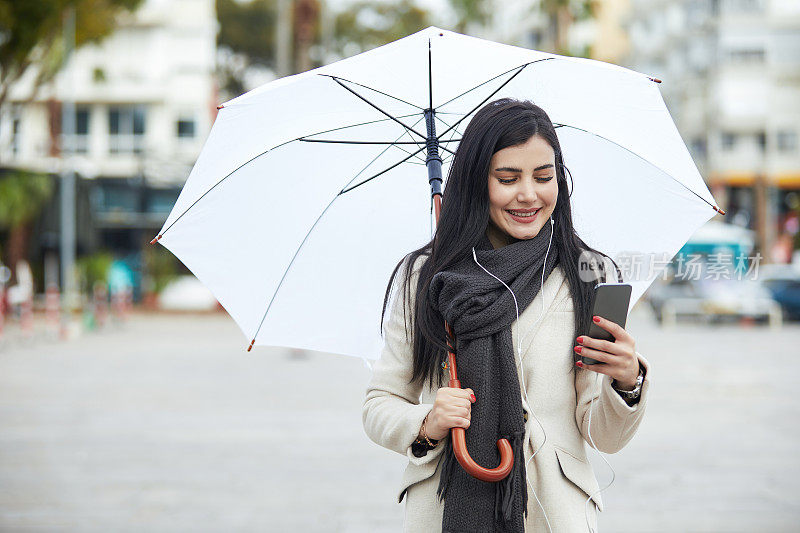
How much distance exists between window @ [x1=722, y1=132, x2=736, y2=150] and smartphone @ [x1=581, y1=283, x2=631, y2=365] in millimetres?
43605

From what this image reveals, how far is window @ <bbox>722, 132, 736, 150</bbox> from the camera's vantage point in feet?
140

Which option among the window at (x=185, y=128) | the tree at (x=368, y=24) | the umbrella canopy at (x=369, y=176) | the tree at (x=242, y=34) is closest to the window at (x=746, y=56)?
the tree at (x=368, y=24)

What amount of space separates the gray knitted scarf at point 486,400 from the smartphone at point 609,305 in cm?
19

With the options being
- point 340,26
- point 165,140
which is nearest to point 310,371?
point 165,140

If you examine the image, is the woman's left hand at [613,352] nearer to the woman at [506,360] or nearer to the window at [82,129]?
the woman at [506,360]

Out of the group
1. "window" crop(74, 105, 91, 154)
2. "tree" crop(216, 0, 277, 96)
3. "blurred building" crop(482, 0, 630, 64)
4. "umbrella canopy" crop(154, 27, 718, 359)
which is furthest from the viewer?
"blurred building" crop(482, 0, 630, 64)

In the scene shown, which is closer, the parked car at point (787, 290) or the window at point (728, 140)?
the parked car at point (787, 290)

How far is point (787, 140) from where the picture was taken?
4250 cm

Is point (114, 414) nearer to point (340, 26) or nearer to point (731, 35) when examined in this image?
point (340, 26)

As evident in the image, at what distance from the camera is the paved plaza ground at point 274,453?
550 centimetres

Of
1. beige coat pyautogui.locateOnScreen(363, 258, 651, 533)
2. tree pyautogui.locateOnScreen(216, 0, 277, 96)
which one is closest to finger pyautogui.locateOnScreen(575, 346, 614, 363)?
beige coat pyautogui.locateOnScreen(363, 258, 651, 533)

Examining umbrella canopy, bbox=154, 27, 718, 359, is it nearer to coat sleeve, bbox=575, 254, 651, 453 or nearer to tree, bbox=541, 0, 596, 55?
coat sleeve, bbox=575, 254, 651, 453

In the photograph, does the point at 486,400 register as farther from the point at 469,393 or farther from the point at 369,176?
the point at 369,176

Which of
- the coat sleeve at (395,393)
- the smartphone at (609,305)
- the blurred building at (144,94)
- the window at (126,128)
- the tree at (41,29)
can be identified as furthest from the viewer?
the window at (126,128)
